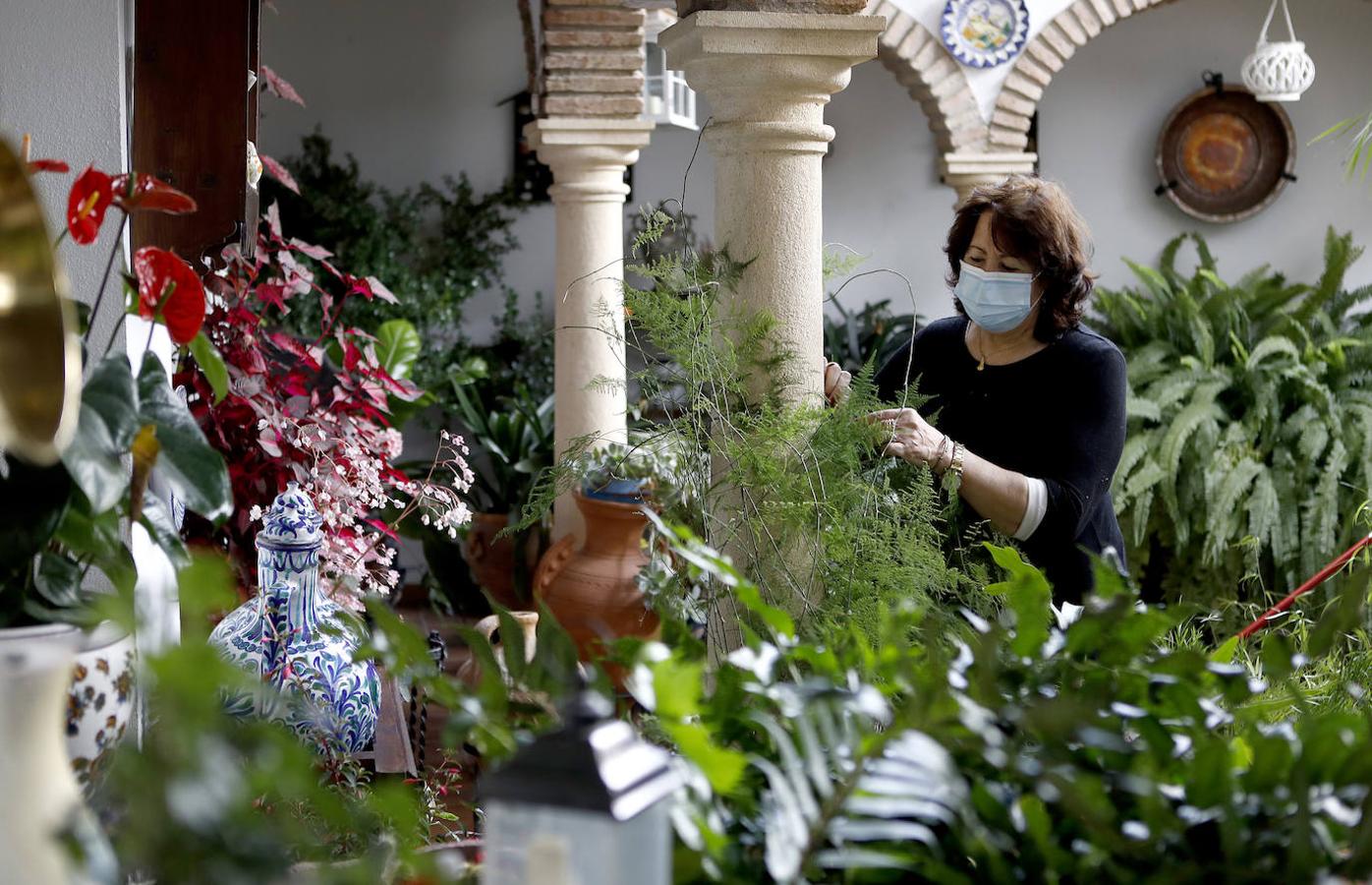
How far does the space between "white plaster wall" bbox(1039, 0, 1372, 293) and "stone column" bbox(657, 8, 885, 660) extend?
620 cm

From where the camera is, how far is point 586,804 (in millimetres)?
739

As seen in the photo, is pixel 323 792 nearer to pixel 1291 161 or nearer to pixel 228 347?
pixel 228 347

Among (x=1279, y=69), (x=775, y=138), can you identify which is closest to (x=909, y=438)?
(x=775, y=138)

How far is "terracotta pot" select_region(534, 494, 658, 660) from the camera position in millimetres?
5066

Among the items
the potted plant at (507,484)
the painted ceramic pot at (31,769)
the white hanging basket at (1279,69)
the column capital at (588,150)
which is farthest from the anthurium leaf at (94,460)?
the white hanging basket at (1279,69)

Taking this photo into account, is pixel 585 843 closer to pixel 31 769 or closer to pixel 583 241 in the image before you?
pixel 31 769

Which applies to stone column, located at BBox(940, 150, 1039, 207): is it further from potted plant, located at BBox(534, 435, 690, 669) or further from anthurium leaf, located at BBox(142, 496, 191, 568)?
anthurium leaf, located at BBox(142, 496, 191, 568)

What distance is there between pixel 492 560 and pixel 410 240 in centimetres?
223

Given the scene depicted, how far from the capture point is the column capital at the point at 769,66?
2.51m

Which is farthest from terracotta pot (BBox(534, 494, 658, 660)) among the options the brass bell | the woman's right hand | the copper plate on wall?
the copper plate on wall

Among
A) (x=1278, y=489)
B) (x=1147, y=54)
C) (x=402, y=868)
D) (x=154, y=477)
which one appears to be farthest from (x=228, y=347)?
(x=1147, y=54)

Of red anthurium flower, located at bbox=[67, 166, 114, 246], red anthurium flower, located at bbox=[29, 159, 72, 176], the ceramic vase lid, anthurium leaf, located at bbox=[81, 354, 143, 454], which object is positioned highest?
red anthurium flower, located at bbox=[29, 159, 72, 176]

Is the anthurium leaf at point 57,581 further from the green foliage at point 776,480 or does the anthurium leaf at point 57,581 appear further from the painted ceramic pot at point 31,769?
the green foliage at point 776,480

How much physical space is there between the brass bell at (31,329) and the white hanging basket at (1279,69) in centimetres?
718
